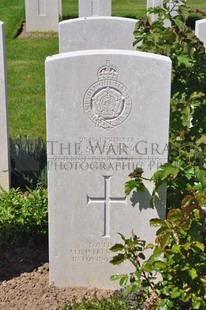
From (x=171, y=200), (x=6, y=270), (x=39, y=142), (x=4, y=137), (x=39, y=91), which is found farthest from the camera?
(x=39, y=91)

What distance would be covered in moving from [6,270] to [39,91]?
4402 mm

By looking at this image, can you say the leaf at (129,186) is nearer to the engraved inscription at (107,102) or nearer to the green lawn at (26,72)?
the engraved inscription at (107,102)

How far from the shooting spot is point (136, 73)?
3375mm

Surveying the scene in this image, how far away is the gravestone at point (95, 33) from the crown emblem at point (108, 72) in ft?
5.35

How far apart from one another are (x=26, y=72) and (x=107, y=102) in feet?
18.8

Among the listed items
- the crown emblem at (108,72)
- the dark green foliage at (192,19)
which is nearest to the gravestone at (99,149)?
the crown emblem at (108,72)

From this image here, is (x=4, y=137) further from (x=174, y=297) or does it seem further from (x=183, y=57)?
(x=174, y=297)

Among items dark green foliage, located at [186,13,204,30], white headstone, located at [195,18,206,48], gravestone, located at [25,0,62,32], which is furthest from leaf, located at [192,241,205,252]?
dark green foliage, located at [186,13,204,30]

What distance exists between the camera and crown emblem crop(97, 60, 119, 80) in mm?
3367

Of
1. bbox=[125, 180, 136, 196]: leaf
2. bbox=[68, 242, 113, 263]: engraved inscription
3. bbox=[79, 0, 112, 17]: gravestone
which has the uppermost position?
bbox=[79, 0, 112, 17]: gravestone

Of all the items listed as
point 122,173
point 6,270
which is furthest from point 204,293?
point 6,270

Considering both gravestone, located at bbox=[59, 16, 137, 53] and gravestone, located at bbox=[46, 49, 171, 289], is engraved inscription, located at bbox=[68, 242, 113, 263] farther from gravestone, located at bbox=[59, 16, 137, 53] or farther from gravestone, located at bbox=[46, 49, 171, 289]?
gravestone, located at bbox=[59, 16, 137, 53]

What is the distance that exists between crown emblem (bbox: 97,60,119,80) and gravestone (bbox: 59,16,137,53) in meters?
1.63

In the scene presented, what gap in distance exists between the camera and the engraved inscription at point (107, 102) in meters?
3.41
